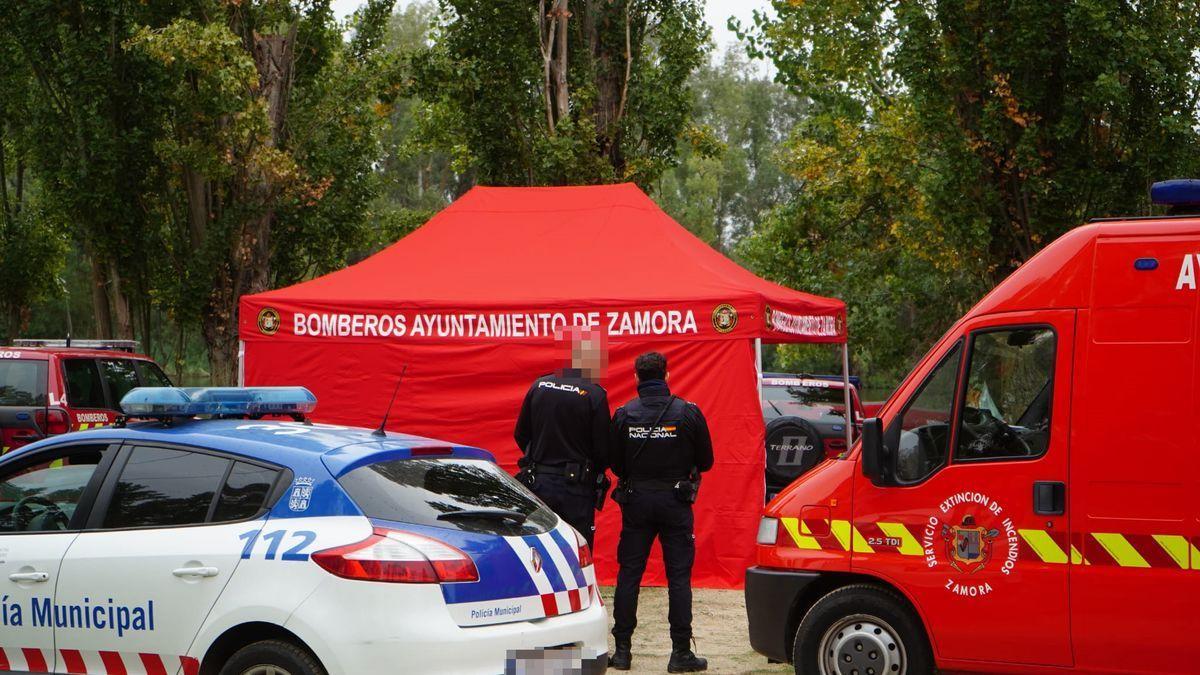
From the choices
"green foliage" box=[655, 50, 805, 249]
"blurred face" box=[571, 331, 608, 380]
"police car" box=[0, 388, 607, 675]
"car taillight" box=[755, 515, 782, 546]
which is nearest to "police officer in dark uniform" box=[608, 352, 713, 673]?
"blurred face" box=[571, 331, 608, 380]

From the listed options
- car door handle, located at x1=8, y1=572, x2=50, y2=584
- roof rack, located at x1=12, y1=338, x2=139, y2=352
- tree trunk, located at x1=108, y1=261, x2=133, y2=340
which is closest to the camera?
car door handle, located at x1=8, y1=572, x2=50, y2=584

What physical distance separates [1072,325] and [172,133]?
17829mm

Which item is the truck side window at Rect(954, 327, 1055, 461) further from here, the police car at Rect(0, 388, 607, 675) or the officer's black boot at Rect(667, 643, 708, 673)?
the officer's black boot at Rect(667, 643, 708, 673)

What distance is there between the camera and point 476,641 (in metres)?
4.93

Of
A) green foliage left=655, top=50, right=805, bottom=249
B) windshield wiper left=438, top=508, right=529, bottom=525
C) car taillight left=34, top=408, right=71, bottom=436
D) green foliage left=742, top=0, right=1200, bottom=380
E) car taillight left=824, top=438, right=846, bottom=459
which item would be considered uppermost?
green foliage left=655, top=50, right=805, bottom=249

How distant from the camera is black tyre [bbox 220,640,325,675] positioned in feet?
16.0

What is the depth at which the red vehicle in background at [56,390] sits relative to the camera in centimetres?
1260

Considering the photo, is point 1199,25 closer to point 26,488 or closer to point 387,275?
point 387,275

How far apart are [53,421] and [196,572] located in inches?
342

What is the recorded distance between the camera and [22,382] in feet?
43.2

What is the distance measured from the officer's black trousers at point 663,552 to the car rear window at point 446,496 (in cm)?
179

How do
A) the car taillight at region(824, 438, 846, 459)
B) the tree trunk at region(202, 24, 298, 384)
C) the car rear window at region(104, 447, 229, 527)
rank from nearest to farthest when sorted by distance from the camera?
the car rear window at region(104, 447, 229, 527) → the car taillight at region(824, 438, 846, 459) → the tree trunk at region(202, 24, 298, 384)

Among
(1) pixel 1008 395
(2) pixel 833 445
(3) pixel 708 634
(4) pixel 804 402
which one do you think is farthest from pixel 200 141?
(1) pixel 1008 395

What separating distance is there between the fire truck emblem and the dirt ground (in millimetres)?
1860
